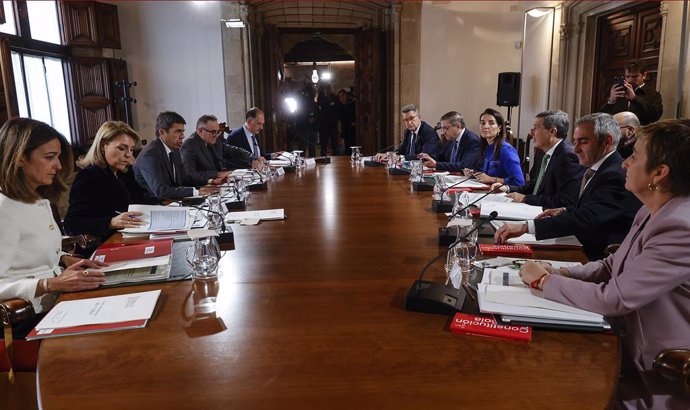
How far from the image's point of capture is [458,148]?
4770 mm

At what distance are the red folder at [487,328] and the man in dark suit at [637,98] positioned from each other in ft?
13.5

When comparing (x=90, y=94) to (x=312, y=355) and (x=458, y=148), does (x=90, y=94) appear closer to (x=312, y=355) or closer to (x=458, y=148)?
(x=458, y=148)

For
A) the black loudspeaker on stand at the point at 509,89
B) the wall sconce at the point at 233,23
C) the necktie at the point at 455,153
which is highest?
the wall sconce at the point at 233,23

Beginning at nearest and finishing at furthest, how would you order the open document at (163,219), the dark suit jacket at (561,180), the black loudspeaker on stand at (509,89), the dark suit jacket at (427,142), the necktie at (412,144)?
the open document at (163,219), the dark suit jacket at (561,180), the dark suit jacket at (427,142), the necktie at (412,144), the black loudspeaker on stand at (509,89)

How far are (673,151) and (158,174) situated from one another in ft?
9.98

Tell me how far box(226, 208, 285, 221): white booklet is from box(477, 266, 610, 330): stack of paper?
1319 millimetres

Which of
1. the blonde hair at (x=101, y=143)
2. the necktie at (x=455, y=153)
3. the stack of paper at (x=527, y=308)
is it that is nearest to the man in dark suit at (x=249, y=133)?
the necktie at (x=455, y=153)

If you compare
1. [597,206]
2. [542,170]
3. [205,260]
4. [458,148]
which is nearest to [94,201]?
[205,260]

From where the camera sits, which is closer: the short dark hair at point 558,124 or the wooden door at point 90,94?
the short dark hair at point 558,124

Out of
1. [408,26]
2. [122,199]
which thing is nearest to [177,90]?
[408,26]

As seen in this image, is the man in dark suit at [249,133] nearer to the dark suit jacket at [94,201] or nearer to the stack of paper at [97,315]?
the dark suit jacket at [94,201]

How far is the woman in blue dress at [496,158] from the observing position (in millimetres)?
3904

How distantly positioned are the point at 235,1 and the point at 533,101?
463cm

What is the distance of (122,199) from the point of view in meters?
2.71
